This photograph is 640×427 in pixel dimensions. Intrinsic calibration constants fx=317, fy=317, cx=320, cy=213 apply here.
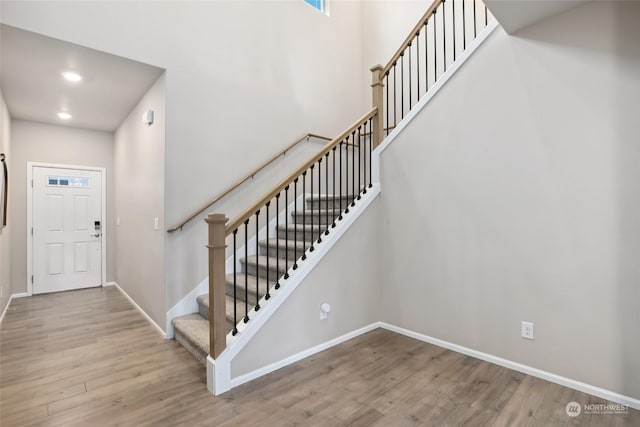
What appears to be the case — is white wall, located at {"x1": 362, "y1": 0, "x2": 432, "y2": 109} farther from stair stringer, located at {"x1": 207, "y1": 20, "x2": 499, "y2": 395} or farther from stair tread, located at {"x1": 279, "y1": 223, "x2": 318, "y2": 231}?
stair tread, located at {"x1": 279, "y1": 223, "x2": 318, "y2": 231}

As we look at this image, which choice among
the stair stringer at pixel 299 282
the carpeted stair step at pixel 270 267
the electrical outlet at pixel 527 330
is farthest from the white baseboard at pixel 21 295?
the electrical outlet at pixel 527 330

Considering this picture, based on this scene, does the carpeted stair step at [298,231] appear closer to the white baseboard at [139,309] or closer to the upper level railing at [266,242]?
the upper level railing at [266,242]

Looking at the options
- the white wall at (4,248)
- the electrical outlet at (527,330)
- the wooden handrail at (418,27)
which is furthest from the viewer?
the white wall at (4,248)

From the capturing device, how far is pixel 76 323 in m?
3.46

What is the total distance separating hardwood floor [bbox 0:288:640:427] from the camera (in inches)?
73.8

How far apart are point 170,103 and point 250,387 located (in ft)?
8.56

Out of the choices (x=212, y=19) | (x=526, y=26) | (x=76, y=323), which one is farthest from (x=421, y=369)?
(x=212, y=19)

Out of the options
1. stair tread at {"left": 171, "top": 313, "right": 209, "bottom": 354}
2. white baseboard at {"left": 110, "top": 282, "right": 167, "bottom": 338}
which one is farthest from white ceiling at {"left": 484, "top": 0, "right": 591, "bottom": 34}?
white baseboard at {"left": 110, "top": 282, "right": 167, "bottom": 338}

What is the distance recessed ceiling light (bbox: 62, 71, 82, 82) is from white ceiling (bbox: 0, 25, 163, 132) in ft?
0.15

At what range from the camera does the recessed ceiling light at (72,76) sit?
3039 mm

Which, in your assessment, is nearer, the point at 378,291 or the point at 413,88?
the point at 378,291

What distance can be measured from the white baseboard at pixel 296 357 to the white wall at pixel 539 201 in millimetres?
523

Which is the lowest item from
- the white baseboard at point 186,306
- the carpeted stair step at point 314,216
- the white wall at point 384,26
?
the white baseboard at point 186,306

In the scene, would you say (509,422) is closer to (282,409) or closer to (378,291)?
(282,409)
